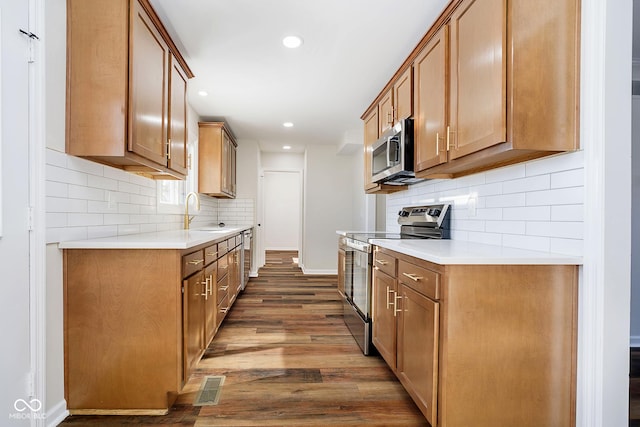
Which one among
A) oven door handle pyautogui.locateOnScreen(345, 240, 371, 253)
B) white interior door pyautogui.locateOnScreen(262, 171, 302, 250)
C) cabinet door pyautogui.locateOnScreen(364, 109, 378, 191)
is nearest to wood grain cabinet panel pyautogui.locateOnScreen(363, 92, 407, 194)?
cabinet door pyautogui.locateOnScreen(364, 109, 378, 191)

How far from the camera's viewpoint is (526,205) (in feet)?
5.65

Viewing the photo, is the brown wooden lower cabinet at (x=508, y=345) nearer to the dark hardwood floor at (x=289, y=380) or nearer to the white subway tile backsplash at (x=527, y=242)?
the white subway tile backsplash at (x=527, y=242)

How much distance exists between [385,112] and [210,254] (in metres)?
1.98

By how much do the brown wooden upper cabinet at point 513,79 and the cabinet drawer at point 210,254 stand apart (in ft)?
5.73

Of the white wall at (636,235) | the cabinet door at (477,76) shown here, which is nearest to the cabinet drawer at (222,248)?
the cabinet door at (477,76)

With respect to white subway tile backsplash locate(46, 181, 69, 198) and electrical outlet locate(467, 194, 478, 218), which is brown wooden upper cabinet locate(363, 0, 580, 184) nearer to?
electrical outlet locate(467, 194, 478, 218)

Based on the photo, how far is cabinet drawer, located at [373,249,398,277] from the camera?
202 centimetres

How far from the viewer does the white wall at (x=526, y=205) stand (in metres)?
1.45

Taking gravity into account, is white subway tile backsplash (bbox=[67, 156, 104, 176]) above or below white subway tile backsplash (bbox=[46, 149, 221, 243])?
above

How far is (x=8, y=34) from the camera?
1.37 meters

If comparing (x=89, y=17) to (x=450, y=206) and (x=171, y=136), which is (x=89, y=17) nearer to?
(x=171, y=136)

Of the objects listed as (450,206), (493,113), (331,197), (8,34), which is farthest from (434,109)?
(331,197)

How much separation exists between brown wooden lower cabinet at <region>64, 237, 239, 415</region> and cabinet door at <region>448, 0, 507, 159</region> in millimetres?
1668

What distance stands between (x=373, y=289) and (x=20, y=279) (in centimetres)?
199
